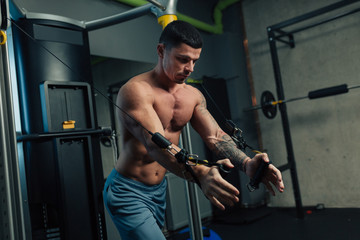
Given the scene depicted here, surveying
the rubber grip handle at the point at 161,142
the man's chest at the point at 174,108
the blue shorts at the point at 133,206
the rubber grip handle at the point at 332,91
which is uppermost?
the rubber grip handle at the point at 332,91

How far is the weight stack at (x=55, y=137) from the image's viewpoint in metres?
1.85

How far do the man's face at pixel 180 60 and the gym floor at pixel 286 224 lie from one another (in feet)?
5.25

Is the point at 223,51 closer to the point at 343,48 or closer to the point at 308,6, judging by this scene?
the point at 308,6

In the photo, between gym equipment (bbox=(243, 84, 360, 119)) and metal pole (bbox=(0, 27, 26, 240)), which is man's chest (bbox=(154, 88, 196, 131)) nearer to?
metal pole (bbox=(0, 27, 26, 240))

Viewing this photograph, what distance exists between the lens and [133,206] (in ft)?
4.77

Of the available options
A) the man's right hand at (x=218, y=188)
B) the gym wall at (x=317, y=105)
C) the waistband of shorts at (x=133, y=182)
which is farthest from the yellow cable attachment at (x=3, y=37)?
the gym wall at (x=317, y=105)

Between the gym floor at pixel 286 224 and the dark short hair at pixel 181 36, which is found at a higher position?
the dark short hair at pixel 181 36

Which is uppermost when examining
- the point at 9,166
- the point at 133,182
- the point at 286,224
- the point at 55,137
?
the point at 55,137

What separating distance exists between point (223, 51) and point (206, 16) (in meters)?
0.63

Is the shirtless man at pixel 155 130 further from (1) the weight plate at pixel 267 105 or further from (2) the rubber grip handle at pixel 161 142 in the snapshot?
(1) the weight plate at pixel 267 105

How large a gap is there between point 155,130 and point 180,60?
1.16ft

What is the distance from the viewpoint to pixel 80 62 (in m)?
2.15

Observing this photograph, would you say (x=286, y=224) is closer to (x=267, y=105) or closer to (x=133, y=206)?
(x=267, y=105)

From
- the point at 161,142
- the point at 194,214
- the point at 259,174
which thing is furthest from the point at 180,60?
the point at 194,214
